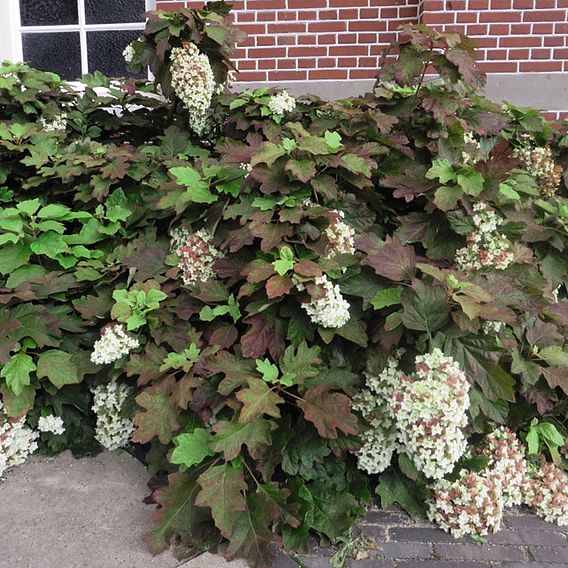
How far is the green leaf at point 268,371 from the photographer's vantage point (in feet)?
6.97

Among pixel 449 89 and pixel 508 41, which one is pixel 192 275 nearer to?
pixel 449 89

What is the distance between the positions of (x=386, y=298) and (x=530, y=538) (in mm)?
1050

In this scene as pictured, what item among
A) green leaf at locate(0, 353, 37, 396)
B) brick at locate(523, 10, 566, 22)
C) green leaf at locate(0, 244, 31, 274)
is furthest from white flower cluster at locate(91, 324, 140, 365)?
brick at locate(523, 10, 566, 22)

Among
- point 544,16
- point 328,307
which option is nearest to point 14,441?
point 328,307

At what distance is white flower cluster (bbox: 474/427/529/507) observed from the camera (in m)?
2.35

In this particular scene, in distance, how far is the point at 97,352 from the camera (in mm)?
2332

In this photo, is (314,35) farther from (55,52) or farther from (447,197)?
(447,197)

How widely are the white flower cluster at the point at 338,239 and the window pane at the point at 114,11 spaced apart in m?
3.32

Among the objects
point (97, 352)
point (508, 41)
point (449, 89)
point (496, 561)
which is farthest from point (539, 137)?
point (97, 352)

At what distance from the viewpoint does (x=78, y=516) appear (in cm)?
226

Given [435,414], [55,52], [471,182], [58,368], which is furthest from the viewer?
[55,52]

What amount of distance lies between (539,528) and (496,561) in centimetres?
33

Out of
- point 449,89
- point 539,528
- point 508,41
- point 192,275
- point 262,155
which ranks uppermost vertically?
point 508,41

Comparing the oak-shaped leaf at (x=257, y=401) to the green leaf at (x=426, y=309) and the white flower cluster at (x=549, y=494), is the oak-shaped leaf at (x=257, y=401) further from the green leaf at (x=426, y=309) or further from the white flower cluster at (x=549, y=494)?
the white flower cluster at (x=549, y=494)
